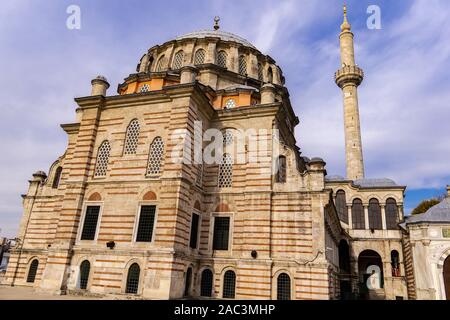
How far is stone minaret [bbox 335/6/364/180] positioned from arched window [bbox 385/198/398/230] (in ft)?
15.0

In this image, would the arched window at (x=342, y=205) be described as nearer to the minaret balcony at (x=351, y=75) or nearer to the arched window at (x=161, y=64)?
the minaret balcony at (x=351, y=75)

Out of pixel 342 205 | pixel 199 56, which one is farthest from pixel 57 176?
pixel 342 205

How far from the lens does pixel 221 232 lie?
56.9 ft

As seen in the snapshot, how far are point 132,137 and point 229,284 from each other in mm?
9093

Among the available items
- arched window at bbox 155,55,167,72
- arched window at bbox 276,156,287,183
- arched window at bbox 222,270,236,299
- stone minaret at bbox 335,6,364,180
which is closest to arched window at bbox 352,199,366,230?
stone minaret at bbox 335,6,364,180

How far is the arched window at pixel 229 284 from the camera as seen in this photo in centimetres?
1606

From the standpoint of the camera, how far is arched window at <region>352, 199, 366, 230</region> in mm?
29000

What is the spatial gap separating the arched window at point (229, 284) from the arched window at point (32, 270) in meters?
11.5

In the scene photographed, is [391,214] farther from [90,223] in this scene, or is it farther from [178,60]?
[90,223]

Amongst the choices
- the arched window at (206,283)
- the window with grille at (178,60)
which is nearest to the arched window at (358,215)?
the arched window at (206,283)

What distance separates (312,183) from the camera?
16484 millimetres

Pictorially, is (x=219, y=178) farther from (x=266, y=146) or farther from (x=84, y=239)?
(x=84, y=239)

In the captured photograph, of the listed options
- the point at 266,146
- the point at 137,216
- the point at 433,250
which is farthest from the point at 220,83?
the point at 433,250
